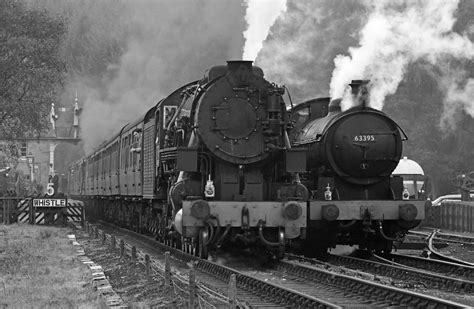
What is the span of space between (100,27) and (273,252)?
8645 cm

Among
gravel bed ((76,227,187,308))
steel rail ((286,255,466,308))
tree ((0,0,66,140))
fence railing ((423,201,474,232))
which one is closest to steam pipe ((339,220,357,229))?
steel rail ((286,255,466,308))

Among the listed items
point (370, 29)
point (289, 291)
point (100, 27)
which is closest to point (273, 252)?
point (289, 291)

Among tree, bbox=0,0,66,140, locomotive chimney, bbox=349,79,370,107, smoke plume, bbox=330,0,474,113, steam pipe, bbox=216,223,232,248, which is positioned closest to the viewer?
steam pipe, bbox=216,223,232,248

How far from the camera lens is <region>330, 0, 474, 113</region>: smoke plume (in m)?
17.8

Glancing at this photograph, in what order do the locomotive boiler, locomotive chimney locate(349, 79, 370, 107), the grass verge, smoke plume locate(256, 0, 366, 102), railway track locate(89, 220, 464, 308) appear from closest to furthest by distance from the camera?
1. railway track locate(89, 220, 464, 308)
2. the grass verge
3. the locomotive boiler
4. locomotive chimney locate(349, 79, 370, 107)
5. smoke plume locate(256, 0, 366, 102)

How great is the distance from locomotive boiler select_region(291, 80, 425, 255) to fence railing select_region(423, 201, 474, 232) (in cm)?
1008

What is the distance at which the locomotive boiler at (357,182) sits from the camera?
1422 cm

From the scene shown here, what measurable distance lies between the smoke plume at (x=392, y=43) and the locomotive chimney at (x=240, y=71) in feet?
10.2

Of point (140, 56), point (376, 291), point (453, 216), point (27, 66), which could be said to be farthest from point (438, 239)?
point (140, 56)

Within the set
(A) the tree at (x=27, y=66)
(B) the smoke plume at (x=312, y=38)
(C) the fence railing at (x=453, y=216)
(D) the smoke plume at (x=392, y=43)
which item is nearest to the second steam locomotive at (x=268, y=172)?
(D) the smoke plume at (x=392, y=43)

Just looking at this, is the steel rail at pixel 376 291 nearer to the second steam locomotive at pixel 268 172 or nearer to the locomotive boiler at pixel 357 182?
the second steam locomotive at pixel 268 172

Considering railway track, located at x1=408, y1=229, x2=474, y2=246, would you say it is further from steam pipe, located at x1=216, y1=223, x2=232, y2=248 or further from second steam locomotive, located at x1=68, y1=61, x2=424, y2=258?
steam pipe, located at x1=216, y1=223, x2=232, y2=248

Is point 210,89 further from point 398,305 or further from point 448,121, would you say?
point 448,121

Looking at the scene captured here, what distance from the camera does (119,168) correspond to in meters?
23.6
